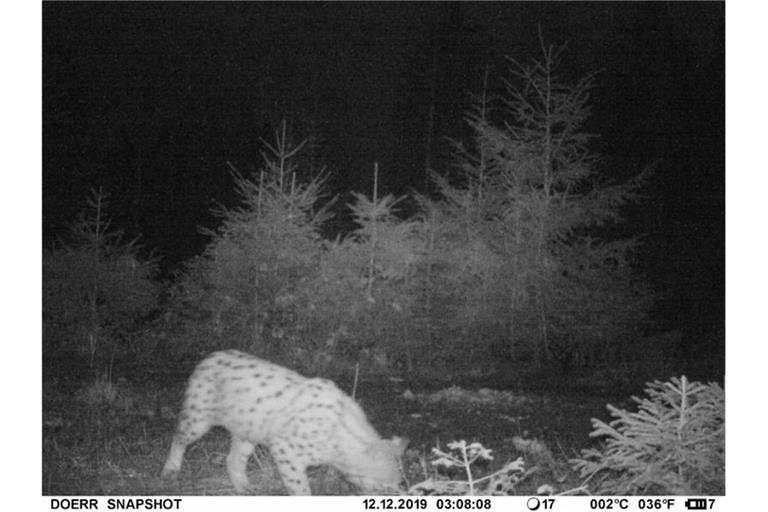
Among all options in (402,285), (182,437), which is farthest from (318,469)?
(402,285)

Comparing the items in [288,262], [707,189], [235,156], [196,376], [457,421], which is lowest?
[457,421]

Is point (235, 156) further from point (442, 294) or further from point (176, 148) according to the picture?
point (442, 294)

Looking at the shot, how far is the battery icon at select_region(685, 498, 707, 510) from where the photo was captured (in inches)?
217

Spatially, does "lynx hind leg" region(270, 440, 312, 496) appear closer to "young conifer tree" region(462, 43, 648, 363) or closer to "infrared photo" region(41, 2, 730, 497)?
"infrared photo" region(41, 2, 730, 497)

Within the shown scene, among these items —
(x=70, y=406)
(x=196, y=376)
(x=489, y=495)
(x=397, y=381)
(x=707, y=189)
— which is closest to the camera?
(x=489, y=495)

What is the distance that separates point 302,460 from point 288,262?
30.8 feet

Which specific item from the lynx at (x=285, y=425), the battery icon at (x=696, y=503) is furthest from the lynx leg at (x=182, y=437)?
the battery icon at (x=696, y=503)

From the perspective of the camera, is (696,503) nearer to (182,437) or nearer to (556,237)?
(182,437)

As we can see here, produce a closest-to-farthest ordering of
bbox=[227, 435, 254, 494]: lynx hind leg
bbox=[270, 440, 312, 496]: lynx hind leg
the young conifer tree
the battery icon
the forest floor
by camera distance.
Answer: the battery icon
bbox=[270, 440, 312, 496]: lynx hind leg
bbox=[227, 435, 254, 494]: lynx hind leg
the forest floor
the young conifer tree

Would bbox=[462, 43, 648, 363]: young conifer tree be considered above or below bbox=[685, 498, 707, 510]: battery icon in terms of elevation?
above

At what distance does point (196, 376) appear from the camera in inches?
275

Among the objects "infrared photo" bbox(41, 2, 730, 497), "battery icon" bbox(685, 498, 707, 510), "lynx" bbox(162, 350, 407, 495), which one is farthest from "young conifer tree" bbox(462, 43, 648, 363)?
"battery icon" bbox(685, 498, 707, 510)

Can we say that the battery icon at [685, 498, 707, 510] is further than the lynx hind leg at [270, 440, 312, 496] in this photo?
No

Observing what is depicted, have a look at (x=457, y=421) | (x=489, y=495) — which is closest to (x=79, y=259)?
(x=457, y=421)
